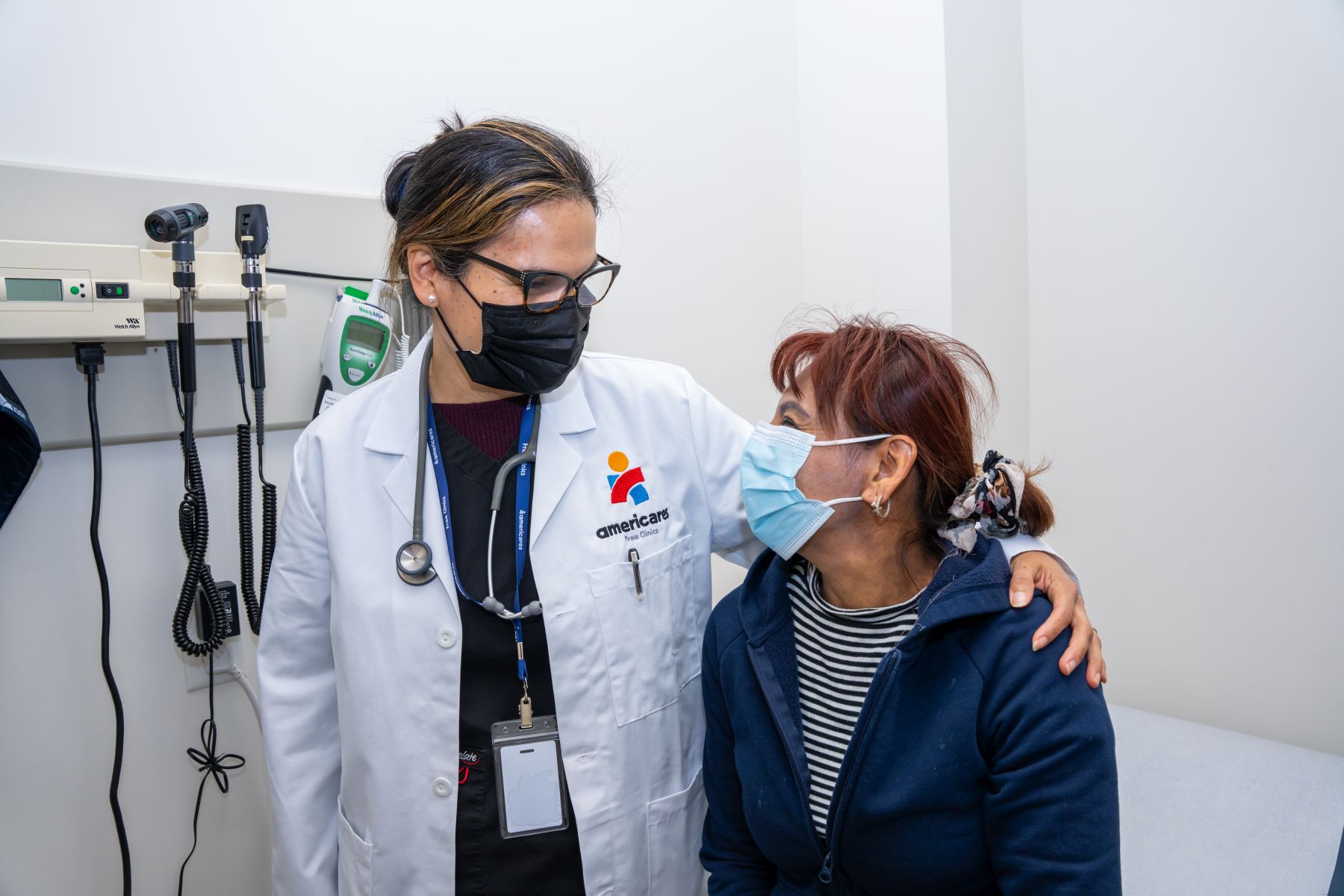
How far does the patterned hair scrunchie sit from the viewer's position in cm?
118

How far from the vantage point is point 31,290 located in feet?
4.18

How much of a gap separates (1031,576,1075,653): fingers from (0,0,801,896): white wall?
1.23 m

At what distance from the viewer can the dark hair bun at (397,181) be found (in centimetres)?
133

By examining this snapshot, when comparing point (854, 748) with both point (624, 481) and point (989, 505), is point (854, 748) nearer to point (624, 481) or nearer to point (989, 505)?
point (989, 505)

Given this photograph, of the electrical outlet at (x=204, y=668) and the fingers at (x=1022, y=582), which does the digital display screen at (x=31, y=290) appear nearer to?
the electrical outlet at (x=204, y=668)

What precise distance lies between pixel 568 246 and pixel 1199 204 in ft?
5.58

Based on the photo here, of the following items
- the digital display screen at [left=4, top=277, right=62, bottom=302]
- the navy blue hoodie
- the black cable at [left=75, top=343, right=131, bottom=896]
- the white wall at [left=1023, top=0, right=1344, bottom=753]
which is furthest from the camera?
the white wall at [left=1023, top=0, right=1344, bottom=753]

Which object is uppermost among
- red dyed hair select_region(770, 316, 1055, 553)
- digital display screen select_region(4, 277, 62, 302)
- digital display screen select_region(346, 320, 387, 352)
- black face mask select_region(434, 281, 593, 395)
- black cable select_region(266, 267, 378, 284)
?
black cable select_region(266, 267, 378, 284)

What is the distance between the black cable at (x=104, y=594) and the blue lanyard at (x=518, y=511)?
549mm

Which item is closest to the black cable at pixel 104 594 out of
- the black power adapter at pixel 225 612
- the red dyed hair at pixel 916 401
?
the black power adapter at pixel 225 612

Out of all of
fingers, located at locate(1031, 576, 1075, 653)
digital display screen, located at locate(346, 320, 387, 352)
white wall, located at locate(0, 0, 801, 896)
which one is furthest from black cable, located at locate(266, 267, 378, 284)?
fingers, located at locate(1031, 576, 1075, 653)

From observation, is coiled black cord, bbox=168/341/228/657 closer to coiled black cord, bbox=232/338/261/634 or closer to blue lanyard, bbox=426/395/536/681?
coiled black cord, bbox=232/338/261/634

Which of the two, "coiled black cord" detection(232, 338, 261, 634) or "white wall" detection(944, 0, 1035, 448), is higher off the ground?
"white wall" detection(944, 0, 1035, 448)

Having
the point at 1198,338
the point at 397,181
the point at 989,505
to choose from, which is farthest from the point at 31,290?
the point at 1198,338
